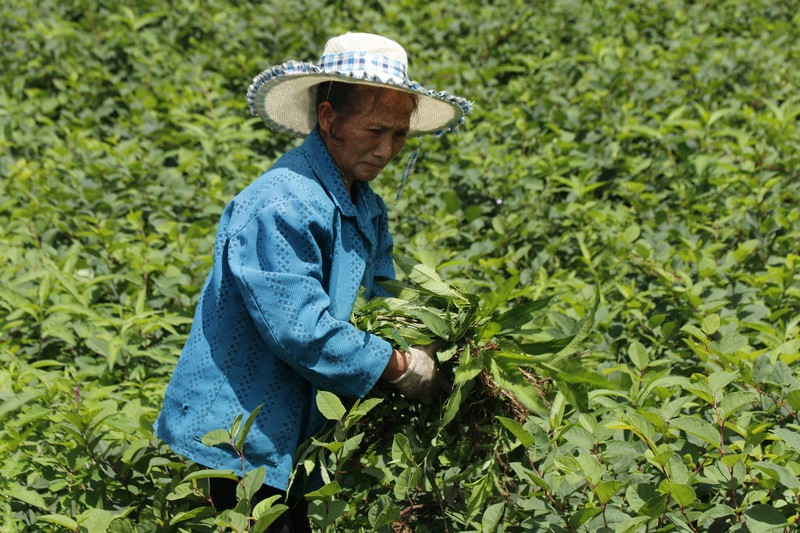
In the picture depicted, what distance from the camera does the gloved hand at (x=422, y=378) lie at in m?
2.22

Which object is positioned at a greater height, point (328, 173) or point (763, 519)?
point (328, 173)

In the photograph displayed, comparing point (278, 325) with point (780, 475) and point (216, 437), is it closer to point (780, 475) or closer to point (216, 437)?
point (216, 437)

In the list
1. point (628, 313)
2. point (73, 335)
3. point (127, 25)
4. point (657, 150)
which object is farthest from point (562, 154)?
point (127, 25)

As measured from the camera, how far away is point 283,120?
261 cm

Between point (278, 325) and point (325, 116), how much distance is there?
627mm

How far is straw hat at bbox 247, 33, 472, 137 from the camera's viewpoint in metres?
2.24

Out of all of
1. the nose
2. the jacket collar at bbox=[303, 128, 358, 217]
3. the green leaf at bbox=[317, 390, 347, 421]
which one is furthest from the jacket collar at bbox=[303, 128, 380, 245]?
the green leaf at bbox=[317, 390, 347, 421]

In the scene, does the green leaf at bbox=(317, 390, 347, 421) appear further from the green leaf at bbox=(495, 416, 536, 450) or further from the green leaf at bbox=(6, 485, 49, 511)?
the green leaf at bbox=(6, 485, 49, 511)

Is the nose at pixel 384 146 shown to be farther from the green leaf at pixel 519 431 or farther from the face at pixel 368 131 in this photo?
the green leaf at pixel 519 431

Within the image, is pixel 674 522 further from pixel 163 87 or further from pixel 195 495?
pixel 163 87

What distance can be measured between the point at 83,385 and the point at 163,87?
3.25 meters

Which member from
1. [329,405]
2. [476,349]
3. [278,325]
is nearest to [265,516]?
[329,405]

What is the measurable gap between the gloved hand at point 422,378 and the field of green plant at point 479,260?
5 cm

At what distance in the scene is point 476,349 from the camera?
2270 millimetres
